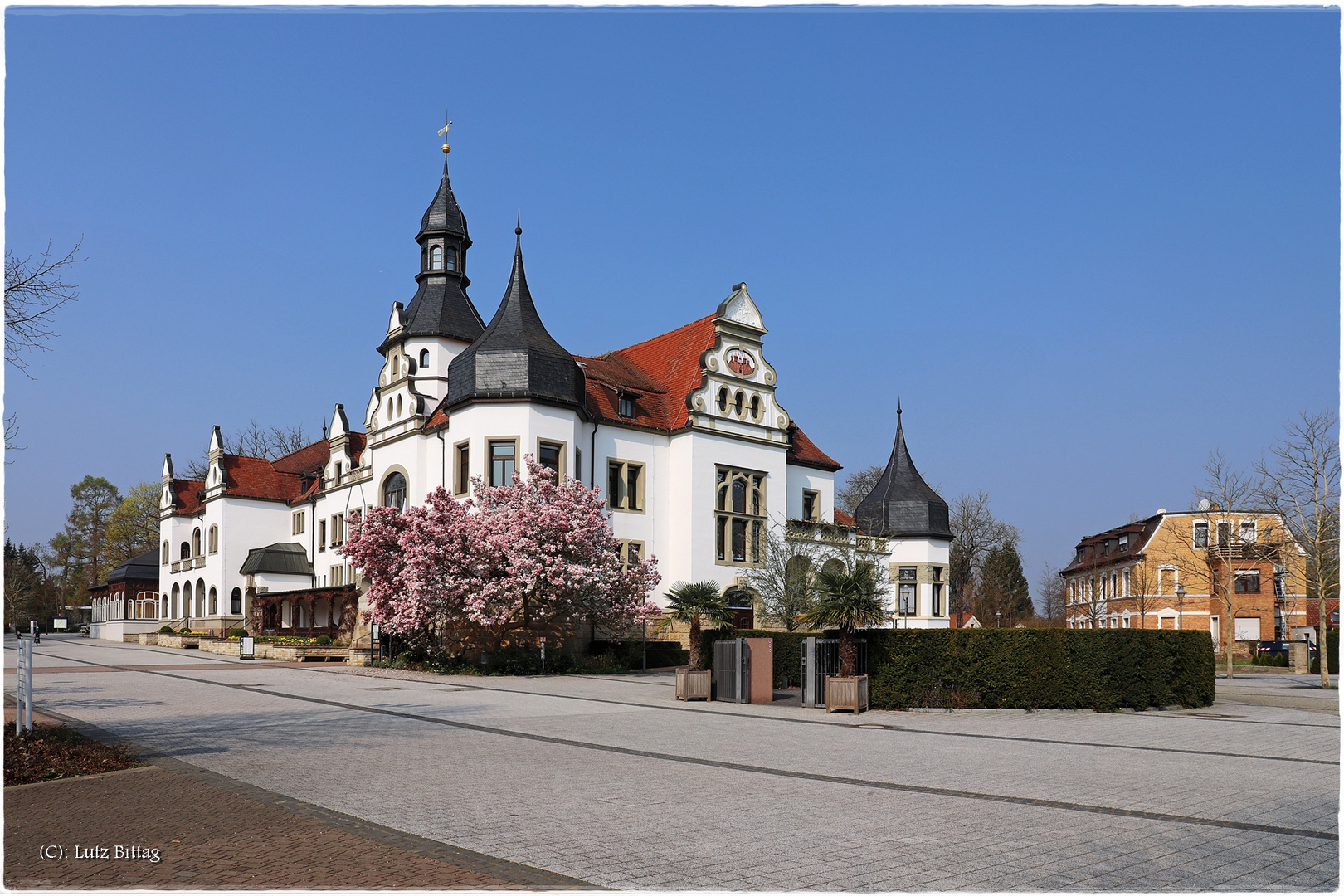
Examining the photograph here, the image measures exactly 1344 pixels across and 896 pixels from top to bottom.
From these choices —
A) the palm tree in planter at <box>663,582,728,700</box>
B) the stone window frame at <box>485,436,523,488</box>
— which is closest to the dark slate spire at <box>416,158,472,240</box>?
the stone window frame at <box>485,436,523,488</box>

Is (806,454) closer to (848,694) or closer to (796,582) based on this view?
(796,582)

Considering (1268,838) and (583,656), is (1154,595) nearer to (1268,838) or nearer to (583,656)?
(583,656)

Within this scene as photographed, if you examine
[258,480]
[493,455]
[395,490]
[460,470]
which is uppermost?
[258,480]

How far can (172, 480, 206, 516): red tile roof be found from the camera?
70188 mm

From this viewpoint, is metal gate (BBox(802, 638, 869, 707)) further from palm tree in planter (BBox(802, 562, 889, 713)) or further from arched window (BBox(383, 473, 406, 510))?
arched window (BBox(383, 473, 406, 510))

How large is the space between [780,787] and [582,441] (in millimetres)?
29177

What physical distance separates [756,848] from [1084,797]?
3963 millimetres

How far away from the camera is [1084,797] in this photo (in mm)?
10016

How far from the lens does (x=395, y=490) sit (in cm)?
4434

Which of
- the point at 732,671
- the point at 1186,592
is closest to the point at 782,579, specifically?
the point at 732,671

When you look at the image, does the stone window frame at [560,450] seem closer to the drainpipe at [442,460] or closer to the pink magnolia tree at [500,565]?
the pink magnolia tree at [500,565]

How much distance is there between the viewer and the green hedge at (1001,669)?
65.6ft

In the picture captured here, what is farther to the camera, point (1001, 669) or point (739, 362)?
point (739, 362)

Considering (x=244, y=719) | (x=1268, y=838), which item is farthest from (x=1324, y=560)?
(x=244, y=719)
